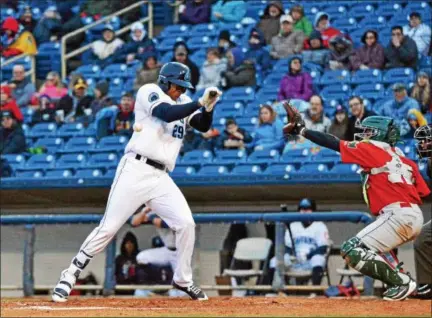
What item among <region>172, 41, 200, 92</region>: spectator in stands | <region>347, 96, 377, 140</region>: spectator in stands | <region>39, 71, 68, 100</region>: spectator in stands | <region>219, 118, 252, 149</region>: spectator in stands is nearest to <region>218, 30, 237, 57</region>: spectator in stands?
<region>172, 41, 200, 92</region>: spectator in stands

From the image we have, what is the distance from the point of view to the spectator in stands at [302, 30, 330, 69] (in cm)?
1410

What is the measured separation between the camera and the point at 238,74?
1433 cm

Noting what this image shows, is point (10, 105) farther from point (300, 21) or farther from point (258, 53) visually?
point (300, 21)

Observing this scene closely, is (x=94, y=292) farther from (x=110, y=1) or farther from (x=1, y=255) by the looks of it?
(x=110, y=1)

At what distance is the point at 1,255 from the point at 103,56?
4.25m

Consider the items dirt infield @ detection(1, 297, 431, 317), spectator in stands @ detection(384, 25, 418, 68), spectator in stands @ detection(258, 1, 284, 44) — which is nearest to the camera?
dirt infield @ detection(1, 297, 431, 317)

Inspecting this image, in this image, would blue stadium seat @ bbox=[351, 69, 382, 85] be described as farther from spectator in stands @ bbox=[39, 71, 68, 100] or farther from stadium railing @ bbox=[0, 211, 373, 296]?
spectator in stands @ bbox=[39, 71, 68, 100]

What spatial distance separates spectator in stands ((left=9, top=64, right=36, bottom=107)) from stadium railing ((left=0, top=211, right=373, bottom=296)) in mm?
4125

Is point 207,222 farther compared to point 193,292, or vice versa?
point 207,222

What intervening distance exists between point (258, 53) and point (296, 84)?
3.79 feet

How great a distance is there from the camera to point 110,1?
1709cm

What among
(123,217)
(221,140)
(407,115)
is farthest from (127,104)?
(123,217)

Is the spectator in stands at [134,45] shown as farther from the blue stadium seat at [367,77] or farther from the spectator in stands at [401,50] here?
the spectator in stands at [401,50]

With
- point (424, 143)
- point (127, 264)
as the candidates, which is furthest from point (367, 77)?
point (424, 143)
